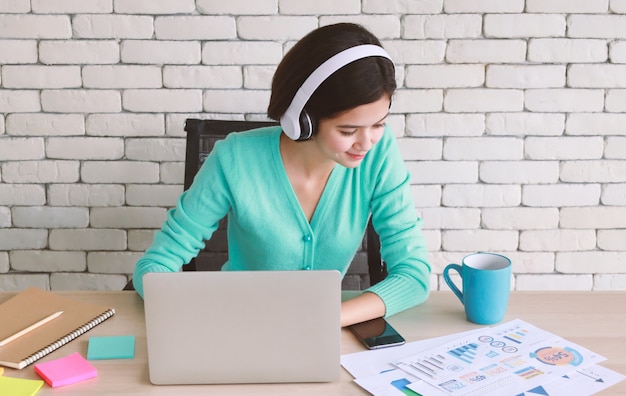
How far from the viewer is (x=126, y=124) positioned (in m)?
2.07

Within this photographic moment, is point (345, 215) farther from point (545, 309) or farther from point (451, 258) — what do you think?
point (451, 258)

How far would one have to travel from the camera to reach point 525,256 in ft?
7.22

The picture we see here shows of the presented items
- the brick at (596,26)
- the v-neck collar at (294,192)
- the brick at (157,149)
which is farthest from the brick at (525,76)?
the brick at (157,149)

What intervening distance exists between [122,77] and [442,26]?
922 mm

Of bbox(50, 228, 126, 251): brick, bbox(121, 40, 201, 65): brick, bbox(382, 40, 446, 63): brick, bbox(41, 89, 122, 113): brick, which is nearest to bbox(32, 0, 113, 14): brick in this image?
bbox(121, 40, 201, 65): brick

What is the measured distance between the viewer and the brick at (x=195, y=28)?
1989 millimetres

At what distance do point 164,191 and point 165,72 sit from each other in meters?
0.35

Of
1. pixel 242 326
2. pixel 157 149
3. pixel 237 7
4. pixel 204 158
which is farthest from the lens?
pixel 157 149

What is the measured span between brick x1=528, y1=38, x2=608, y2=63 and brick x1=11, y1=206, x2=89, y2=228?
55.5 inches

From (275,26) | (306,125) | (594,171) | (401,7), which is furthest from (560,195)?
(306,125)

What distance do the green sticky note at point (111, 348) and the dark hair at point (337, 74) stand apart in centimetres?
53

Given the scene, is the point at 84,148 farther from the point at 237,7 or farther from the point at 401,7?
the point at 401,7

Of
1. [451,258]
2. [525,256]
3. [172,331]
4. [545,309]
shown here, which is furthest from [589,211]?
[172,331]

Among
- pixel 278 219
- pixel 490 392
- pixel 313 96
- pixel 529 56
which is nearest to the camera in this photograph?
pixel 490 392
